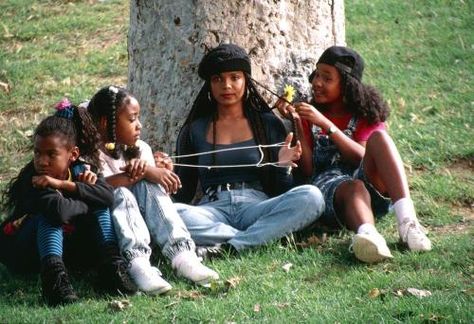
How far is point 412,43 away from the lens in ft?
35.3

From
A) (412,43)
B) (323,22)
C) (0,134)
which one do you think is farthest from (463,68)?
(0,134)

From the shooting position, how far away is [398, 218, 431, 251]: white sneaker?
227 inches

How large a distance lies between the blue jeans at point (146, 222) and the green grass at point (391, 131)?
0.70 ft

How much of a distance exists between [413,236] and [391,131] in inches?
114

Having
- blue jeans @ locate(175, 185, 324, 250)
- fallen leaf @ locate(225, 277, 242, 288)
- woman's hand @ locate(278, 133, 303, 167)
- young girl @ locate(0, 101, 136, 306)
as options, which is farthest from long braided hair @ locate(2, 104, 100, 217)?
woman's hand @ locate(278, 133, 303, 167)

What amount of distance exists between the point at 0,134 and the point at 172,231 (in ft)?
11.5

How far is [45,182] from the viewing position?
17.5 ft

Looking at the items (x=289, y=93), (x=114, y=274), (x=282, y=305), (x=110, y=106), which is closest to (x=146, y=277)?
(x=114, y=274)

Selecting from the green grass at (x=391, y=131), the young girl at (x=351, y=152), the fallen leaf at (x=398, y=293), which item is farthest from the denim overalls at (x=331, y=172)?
the fallen leaf at (x=398, y=293)

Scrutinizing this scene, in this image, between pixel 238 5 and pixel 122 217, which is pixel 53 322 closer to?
pixel 122 217

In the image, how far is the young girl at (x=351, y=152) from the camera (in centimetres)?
597

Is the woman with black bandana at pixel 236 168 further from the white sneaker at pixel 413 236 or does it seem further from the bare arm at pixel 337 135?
the white sneaker at pixel 413 236

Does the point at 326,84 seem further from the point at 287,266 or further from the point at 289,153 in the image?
the point at 287,266

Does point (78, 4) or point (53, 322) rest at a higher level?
point (78, 4)
